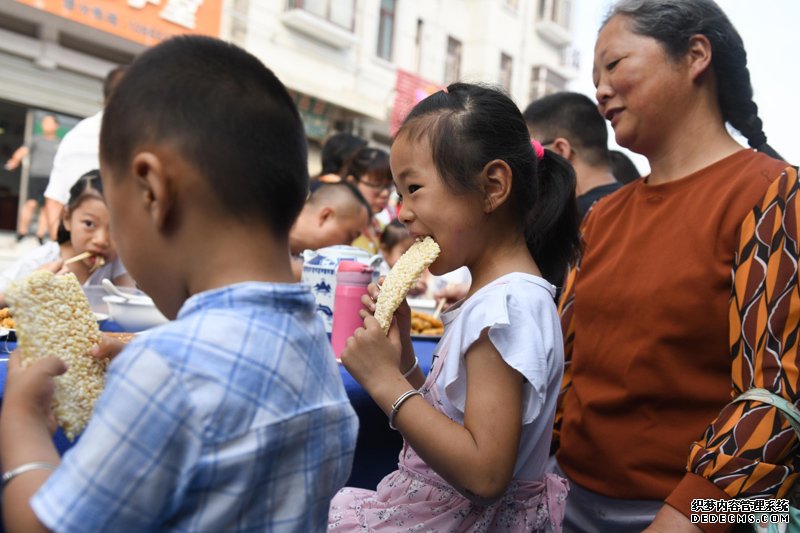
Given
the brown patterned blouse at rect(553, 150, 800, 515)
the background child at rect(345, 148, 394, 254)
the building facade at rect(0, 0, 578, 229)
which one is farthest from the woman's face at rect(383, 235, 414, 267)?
the brown patterned blouse at rect(553, 150, 800, 515)

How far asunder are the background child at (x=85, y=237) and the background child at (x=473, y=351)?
146 cm

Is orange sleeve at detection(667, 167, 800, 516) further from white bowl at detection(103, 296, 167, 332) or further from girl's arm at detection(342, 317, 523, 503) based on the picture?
white bowl at detection(103, 296, 167, 332)

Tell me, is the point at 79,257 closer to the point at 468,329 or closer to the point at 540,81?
the point at 468,329

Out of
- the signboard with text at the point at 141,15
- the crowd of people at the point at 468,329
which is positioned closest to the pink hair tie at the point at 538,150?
the crowd of people at the point at 468,329

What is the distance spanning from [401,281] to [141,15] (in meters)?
9.44

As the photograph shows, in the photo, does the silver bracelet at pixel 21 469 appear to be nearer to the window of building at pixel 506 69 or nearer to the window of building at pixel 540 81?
the window of building at pixel 506 69

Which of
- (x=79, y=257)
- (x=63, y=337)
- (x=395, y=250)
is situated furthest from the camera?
(x=395, y=250)

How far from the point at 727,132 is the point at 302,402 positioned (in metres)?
1.38

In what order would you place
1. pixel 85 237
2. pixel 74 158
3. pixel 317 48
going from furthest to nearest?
pixel 317 48
pixel 74 158
pixel 85 237

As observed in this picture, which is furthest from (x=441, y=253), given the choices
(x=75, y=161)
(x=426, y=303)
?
(x=75, y=161)

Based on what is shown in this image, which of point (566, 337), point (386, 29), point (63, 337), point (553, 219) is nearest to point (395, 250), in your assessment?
point (566, 337)

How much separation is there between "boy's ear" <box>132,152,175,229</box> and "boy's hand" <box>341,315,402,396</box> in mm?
539

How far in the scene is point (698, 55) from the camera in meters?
1.56

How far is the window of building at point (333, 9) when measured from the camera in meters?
11.9
